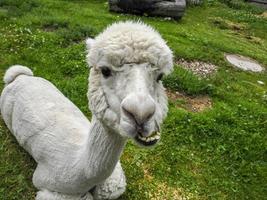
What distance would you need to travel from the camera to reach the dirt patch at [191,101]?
7.77 metres

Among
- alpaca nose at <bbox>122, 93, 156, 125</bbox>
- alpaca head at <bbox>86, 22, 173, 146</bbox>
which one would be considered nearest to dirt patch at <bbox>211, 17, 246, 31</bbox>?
alpaca head at <bbox>86, 22, 173, 146</bbox>

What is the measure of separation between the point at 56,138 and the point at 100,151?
1.12 meters

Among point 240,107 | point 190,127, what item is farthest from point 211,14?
point 190,127

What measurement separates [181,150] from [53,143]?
232 centimetres

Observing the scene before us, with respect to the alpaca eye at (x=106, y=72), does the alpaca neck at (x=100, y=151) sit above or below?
below

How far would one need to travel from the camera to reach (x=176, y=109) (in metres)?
7.48

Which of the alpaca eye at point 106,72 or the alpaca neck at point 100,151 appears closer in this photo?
the alpaca eye at point 106,72

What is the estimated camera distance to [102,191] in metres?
4.84

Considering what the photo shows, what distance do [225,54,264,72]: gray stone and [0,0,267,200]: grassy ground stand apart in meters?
0.24

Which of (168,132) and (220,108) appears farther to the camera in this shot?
(220,108)

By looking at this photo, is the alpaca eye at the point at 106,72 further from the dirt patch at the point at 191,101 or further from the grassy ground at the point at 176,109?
the dirt patch at the point at 191,101

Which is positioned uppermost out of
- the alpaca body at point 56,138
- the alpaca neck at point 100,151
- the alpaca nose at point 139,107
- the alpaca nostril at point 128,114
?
the alpaca nose at point 139,107

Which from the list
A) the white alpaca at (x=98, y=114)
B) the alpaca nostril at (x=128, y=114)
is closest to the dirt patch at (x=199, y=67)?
the white alpaca at (x=98, y=114)

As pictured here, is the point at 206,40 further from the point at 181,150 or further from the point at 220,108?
the point at 181,150
